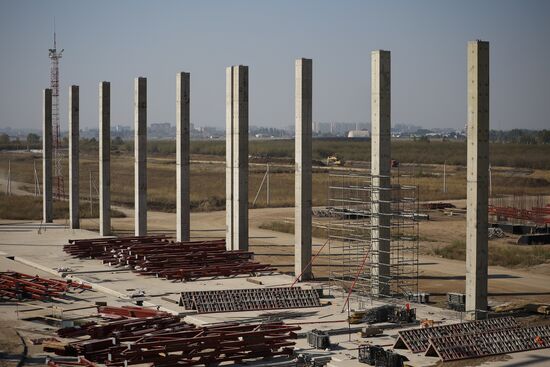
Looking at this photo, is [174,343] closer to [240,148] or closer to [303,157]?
[303,157]

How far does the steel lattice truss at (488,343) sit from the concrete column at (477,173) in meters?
2.35

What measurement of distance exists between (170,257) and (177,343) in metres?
14.3

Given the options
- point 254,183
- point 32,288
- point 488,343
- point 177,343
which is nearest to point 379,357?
point 488,343

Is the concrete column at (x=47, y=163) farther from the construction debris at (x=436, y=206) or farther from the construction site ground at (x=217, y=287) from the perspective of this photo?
the construction debris at (x=436, y=206)

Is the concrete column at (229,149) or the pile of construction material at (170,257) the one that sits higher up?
the concrete column at (229,149)

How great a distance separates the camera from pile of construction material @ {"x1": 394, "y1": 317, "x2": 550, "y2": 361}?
2236 centimetres

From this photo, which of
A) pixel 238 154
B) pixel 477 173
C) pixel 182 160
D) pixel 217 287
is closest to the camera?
pixel 477 173

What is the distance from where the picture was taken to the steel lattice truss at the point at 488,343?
2227 cm

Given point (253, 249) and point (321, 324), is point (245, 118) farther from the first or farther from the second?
point (321, 324)

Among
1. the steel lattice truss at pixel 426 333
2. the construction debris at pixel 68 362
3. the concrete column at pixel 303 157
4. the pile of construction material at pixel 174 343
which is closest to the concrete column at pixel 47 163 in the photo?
the concrete column at pixel 303 157

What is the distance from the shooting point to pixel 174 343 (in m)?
21.6

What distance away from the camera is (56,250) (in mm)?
40938

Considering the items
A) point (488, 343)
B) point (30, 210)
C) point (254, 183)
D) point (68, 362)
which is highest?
point (254, 183)

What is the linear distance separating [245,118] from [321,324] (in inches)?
507
